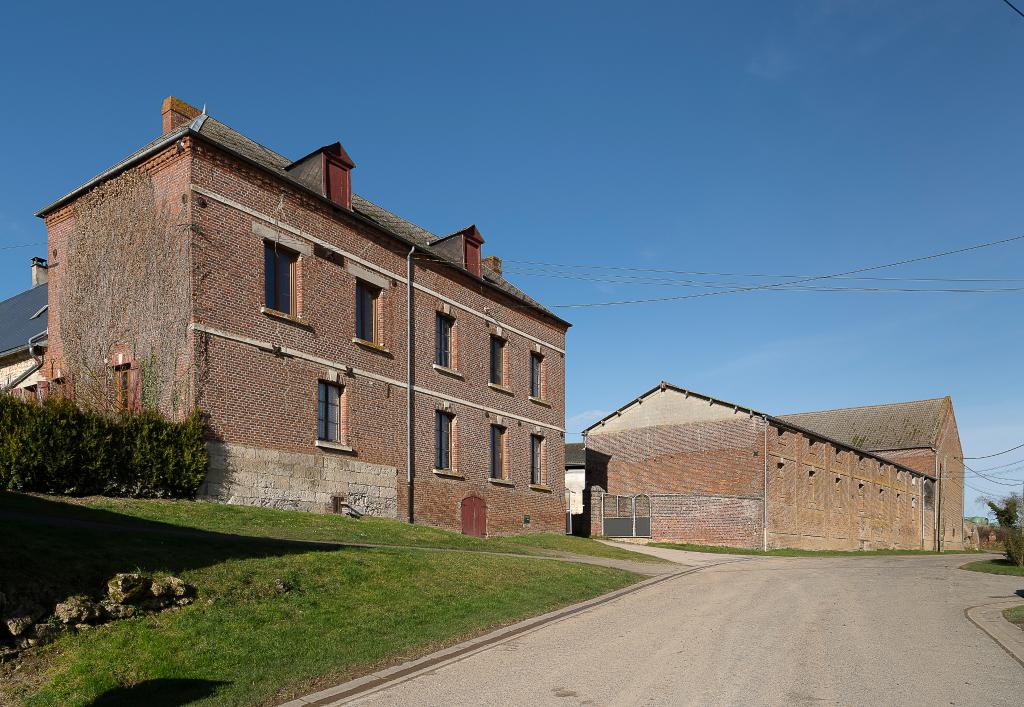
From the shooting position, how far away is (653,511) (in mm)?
37094

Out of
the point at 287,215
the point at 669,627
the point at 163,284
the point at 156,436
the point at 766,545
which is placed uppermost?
the point at 287,215

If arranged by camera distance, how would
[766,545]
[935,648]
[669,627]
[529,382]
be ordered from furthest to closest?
1. [766,545]
2. [529,382]
3. [669,627]
4. [935,648]

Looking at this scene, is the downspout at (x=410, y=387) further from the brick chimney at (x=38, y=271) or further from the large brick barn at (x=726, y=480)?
the brick chimney at (x=38, y=271)

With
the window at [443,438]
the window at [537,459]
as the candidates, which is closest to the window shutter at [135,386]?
the window at [443,438]

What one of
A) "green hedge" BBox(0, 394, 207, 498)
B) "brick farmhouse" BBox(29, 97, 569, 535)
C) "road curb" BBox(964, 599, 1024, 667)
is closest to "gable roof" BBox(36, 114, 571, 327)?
"brick farmhouse" BBox(29, 97, 569, 535)

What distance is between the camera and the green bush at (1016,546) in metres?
26.6

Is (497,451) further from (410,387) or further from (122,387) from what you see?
(122,387)

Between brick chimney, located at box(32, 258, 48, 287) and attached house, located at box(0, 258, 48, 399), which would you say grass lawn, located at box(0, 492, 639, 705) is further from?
brick chimney, located at box(32, 258, 48, 287)

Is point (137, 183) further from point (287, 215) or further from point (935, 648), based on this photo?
point (935, 648)

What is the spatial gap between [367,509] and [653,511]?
17.4m

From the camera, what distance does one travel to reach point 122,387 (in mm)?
20594

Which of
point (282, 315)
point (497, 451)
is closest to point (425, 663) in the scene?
point (282, 315)

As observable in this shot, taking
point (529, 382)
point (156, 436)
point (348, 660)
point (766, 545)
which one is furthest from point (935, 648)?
point (766, 545)

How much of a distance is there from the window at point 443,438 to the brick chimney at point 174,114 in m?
11.5
